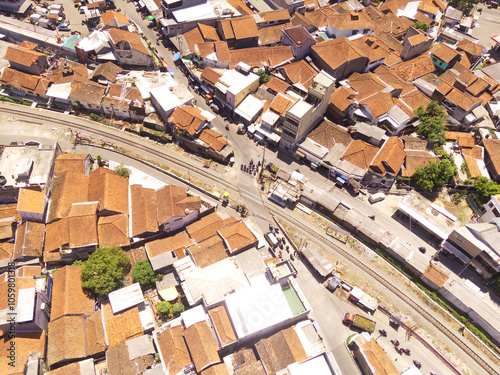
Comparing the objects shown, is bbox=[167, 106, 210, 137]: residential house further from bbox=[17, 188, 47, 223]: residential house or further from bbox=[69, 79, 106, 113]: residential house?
bbox=[17, 188, 47, 223]: residential house

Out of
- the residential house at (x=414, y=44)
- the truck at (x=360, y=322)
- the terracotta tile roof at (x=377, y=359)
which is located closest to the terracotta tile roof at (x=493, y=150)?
the residential house at (x=414, y=44)

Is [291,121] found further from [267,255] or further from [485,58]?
[485,58]

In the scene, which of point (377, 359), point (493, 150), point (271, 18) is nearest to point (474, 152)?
point (493, 150)

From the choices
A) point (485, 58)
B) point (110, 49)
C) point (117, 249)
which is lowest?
point (117, 249)

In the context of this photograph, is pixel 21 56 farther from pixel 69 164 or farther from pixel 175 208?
pixel 175 208

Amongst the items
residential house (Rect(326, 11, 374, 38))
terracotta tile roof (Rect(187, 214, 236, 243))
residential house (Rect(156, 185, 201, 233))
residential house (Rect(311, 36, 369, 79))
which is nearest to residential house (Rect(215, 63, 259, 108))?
residential house (Rect(311, 36, 369, 79))

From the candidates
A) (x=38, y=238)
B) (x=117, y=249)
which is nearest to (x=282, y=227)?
(x=117, y=249)
